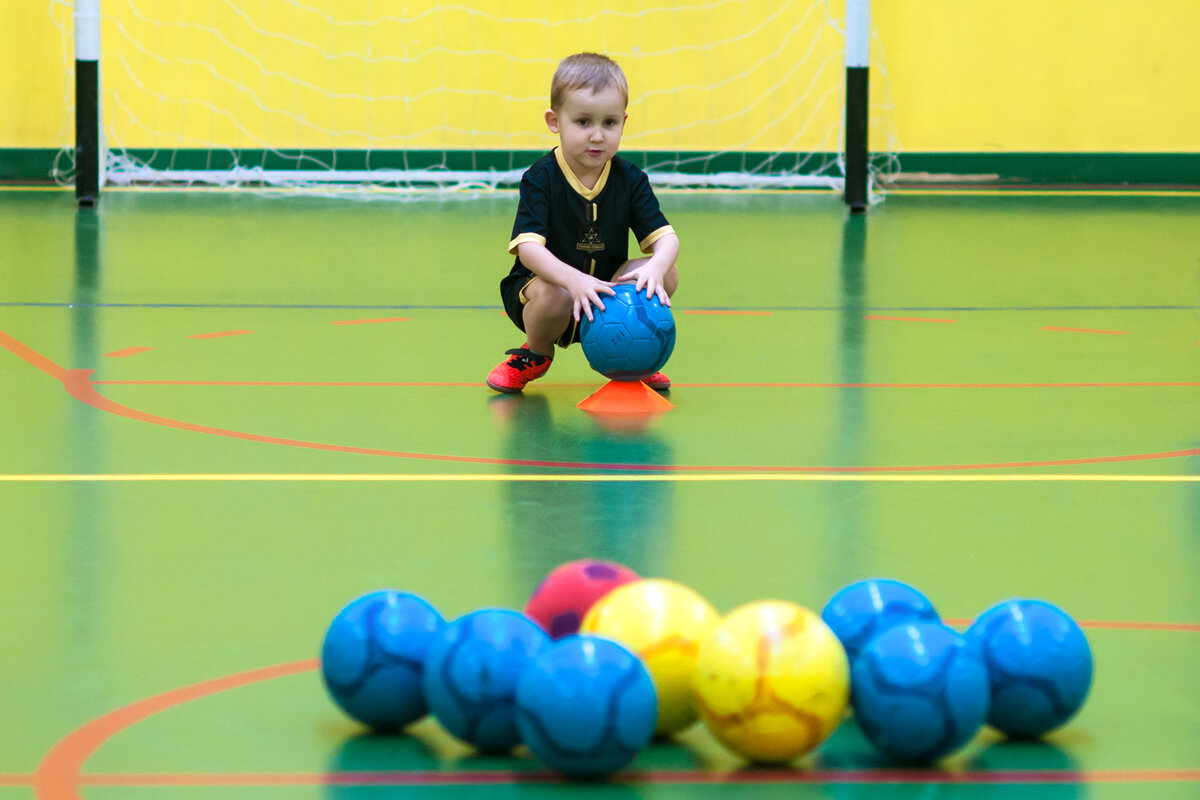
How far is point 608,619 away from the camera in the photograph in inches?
70.8

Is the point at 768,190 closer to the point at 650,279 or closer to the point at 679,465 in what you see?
the point at 650,279

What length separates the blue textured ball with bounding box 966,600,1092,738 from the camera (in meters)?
1.76

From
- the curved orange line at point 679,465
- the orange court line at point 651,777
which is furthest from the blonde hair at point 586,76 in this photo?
the orange court line at point 651,777

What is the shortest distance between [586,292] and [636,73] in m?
6.16

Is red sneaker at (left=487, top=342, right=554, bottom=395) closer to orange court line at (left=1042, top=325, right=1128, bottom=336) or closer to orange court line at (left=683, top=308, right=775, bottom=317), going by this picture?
orange court line at (left=683, top=308, right=775, bottom=317)

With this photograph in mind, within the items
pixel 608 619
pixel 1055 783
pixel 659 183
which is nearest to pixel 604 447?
pixel 608 619

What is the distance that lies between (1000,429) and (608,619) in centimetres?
187

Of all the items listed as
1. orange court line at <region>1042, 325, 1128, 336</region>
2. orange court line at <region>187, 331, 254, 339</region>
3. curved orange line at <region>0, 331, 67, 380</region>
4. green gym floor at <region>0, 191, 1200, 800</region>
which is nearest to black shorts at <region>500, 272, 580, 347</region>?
green gym floor at <region>0, 191, 1200, 800</region>

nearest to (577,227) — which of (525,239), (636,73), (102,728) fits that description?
(525,239)

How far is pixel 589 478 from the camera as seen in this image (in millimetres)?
3004

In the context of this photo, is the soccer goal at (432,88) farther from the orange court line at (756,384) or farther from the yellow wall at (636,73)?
the orange court line at (756,384)

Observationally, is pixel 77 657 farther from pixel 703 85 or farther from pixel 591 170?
pixel 703 85

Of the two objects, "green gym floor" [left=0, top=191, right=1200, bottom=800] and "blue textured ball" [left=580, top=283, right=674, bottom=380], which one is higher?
"blue textured ball" [left=580, top=283, right=674, bottom=380]

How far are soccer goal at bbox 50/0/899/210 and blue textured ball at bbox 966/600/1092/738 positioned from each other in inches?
305
